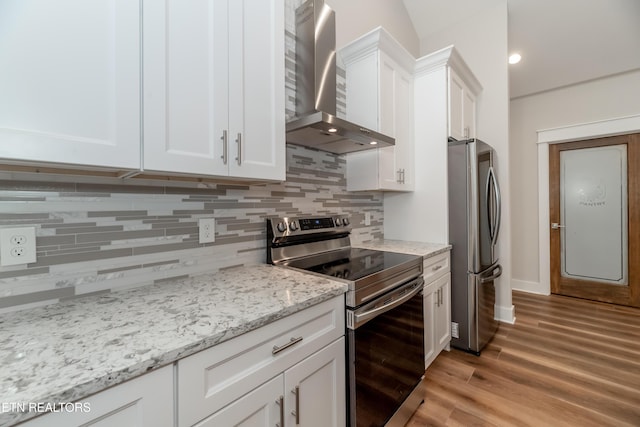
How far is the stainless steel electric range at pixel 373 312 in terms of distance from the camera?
1.24 m

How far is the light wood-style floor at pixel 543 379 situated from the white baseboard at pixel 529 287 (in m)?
0.91

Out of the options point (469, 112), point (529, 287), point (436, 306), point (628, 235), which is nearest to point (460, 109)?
point (469, 112)

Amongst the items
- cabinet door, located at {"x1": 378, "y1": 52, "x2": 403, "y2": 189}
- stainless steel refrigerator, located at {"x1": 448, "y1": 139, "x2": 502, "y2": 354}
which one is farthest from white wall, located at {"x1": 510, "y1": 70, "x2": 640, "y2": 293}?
cabinet door, located at {"x1": 378, "y1": 52, "x2": 403, "y2": 189}

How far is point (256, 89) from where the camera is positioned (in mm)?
1287

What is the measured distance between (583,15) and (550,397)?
355 centimetres

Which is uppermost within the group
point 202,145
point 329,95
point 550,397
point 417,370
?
point 329,95

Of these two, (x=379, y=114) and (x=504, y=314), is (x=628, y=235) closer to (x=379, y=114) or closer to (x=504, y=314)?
(x=504, y=314)

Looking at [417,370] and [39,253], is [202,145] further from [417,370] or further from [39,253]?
[417,370]

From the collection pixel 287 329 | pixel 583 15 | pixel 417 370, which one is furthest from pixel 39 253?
pixel 583 15

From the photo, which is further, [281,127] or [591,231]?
[591,231]

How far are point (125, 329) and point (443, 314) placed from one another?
2.16 metres

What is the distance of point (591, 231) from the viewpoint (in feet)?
11.8

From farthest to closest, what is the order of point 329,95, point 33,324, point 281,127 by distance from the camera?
1. point 329,95
2. point 281,127
3. point 33,324

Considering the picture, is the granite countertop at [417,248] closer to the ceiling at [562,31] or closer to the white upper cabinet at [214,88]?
the white upper cabinet at [214,88]
